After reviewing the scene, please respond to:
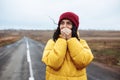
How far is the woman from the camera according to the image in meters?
3.25

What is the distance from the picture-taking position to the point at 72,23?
11.6 feet

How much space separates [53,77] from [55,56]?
270mm

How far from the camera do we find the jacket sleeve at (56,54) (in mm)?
3229

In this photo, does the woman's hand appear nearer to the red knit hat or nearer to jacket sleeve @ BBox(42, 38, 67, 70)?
jacket sleeve @ BBox(42, 38, 67, 70)

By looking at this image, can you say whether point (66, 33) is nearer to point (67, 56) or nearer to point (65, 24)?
point (65, 24)

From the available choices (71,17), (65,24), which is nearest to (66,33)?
(65,24)

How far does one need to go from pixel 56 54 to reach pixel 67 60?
0.18 metres

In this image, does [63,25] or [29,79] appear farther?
[29,79]

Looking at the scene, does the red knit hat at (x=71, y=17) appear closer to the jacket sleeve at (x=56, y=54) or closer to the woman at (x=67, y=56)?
the woman at (x=67, y=56)

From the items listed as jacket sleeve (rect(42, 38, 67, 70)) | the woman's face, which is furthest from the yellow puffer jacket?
the woman's face

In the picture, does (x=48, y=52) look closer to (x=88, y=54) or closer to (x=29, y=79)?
(x=88, y=54)

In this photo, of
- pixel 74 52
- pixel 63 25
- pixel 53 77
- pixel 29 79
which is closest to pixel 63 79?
pixel 53 77

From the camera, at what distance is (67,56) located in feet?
11.1

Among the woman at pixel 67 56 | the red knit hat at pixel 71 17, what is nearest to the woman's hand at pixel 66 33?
the woman at pixel 67 56
